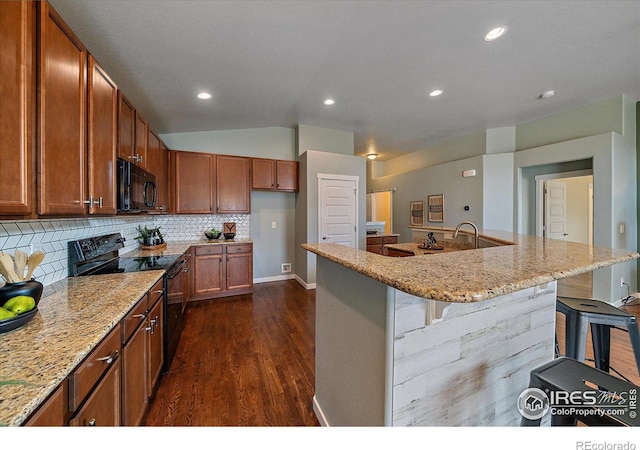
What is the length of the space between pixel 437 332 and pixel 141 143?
293cm

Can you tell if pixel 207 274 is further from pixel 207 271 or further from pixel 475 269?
pixel 475 269

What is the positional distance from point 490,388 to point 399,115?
4.03 metres

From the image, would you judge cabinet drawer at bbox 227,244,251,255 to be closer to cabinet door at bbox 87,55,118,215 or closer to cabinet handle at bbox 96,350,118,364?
cabinet door at bbox 87,55,118,215

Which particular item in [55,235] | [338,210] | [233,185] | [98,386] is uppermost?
[233,185]

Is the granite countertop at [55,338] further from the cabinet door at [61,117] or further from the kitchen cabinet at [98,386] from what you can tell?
the cabinet door at [61,117]

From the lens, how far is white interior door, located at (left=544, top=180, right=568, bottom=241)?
448cm

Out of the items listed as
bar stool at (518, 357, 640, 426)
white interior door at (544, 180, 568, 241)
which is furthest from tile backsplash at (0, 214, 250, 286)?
white interior door at (544, 180, 568, 241)

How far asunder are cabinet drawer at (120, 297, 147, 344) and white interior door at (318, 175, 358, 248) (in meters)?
3.10

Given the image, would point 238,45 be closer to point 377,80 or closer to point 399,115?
point 377,80

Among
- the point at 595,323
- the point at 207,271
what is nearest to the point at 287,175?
the point at 207,271

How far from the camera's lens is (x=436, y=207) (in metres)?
5.77

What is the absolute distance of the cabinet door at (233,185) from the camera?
415 cm

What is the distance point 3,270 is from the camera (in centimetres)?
112
